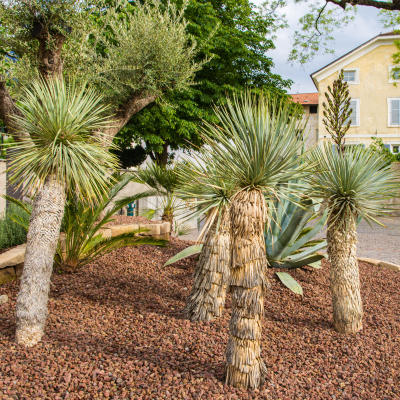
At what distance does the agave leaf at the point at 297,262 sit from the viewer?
487cm

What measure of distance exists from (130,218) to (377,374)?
5984 mm

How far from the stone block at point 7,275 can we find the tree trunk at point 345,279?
3.77 m

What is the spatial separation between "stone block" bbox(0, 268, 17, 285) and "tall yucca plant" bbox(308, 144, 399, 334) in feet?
12.2

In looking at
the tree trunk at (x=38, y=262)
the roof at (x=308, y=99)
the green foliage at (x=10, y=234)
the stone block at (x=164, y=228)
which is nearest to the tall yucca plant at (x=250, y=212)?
the tree trunk at (x=38, y=262)

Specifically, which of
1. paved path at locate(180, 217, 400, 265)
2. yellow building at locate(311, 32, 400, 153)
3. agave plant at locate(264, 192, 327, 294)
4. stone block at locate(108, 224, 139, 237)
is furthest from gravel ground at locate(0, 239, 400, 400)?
yellow building at locate(311, 32, 400, 153)

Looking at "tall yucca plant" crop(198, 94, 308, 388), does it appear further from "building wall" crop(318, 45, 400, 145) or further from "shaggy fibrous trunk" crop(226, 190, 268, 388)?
"building wall" crop(318, 45, 400, 145)

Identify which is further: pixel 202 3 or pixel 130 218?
pixel 202 3

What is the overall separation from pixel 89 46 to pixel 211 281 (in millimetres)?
4218

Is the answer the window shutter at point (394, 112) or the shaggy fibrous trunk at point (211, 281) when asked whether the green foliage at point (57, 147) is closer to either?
the shaggy fibrous trunk at point (211, 281)

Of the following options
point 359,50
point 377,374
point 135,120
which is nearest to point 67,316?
point 377,374

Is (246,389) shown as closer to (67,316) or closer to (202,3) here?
(67,316)

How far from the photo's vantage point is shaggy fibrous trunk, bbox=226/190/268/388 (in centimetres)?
236

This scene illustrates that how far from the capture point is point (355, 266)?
11.2 feet

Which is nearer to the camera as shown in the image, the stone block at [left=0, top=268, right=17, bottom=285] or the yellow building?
the stone block at [left=0, top=268, right=17, bottom=285]
